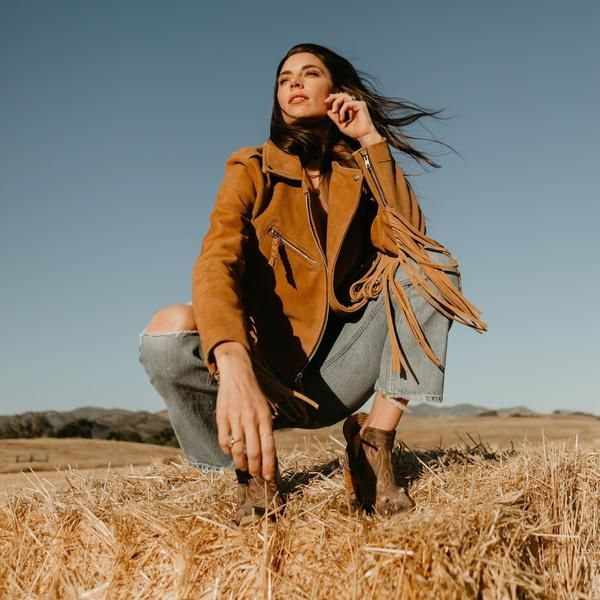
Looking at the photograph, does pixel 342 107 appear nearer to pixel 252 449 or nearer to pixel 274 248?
pixel 274 248

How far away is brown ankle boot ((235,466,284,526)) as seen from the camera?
2090 millimetres

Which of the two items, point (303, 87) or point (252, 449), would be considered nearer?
point (252, 449)

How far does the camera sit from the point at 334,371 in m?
2.95

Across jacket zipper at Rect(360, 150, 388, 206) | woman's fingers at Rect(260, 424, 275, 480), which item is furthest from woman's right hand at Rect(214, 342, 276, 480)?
jacket zipper at Rect(360, 150, 388, 206)

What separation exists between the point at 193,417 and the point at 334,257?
95 centimetres

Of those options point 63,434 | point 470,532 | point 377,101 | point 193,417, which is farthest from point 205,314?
point 63,434

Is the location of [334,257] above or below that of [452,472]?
above

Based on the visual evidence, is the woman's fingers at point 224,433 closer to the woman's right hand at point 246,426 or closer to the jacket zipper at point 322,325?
the woman's right hand at point 246,426

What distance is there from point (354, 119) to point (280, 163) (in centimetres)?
46

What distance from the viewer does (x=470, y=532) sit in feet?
6.02

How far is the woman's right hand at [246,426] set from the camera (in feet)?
6.23

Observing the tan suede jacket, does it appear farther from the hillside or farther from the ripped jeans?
the hillside

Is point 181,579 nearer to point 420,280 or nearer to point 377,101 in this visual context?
point 420,280

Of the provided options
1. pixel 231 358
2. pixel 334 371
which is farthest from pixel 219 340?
pixel 334 371
